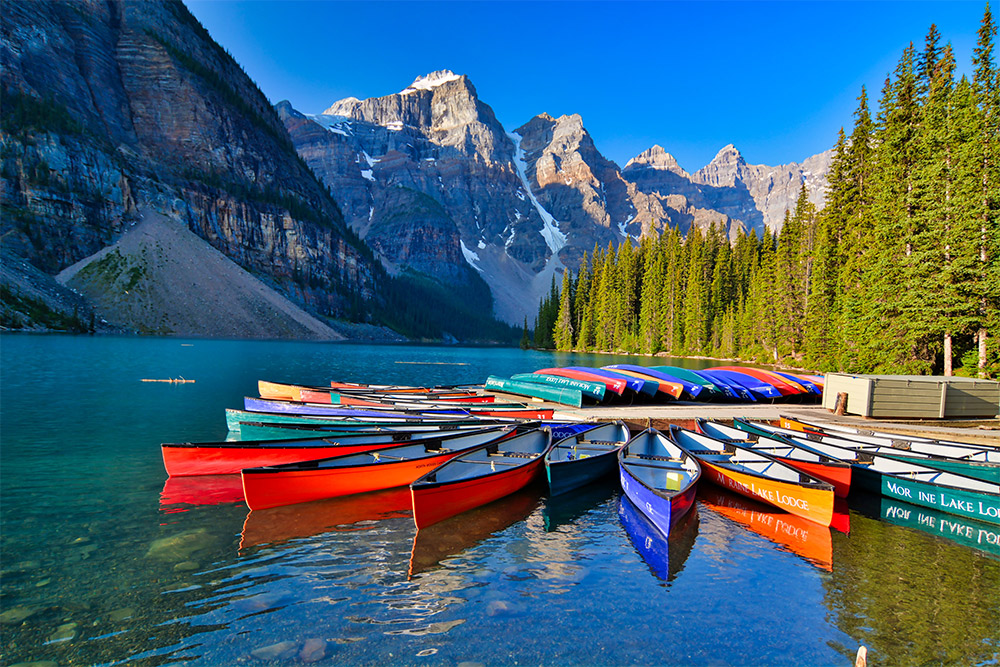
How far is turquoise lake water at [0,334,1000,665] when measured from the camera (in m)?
7.66

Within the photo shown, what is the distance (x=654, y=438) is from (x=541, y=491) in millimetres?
5170

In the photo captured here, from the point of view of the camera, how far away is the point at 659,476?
14.9 meters

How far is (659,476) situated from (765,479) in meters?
2.89

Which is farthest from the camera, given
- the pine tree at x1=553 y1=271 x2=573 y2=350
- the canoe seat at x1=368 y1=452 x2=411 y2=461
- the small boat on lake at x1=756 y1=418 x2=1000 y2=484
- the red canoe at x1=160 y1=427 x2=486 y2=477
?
the pine tree at x1=553 y1=271 x2=573 y2=350

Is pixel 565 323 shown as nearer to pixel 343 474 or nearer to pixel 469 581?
pixel 343 474

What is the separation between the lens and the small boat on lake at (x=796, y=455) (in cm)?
1447

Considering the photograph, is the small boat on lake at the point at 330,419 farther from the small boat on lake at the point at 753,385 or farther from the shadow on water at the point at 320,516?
the small boat on lake at the point at 753,385

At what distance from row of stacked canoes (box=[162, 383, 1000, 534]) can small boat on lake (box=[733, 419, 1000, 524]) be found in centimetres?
3

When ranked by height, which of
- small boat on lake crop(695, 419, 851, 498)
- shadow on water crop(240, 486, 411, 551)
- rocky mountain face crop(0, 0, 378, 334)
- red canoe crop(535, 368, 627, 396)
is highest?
rocky mountain face crop(0, 0, 378, 334)

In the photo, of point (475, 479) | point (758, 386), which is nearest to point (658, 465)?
point (475, 479)

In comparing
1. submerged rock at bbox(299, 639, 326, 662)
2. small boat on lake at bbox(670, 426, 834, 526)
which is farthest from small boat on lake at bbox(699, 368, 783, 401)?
submerged rock at bbox(299, 639, 326, 662)

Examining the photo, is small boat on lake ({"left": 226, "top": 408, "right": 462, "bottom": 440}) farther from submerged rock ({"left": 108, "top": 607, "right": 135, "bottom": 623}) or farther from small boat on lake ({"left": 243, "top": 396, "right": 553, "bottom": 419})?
submerged rock ({"left": 108, "top": 607, "right": 135, "bottom": 623})

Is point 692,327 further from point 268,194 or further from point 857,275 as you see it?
point 268,194

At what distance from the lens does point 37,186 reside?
123 m
